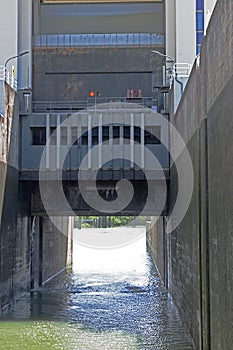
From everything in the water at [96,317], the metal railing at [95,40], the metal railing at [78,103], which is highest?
the metal railing at [95,40]

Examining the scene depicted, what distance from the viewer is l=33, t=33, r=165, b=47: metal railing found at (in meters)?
21.0

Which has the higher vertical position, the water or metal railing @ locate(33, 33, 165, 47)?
metal railing @ locate(33, 33, 165, 47)

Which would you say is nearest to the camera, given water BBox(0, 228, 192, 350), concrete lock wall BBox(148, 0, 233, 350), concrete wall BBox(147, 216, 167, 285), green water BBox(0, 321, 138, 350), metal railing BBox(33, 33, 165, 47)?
concrete lock wall BBox(148, 0, 233, 350)

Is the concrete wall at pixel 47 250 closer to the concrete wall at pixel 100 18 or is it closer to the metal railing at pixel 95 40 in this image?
the metal railing at pixel 95 40

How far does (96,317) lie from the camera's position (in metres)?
15.4

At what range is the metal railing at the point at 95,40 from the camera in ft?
68.7

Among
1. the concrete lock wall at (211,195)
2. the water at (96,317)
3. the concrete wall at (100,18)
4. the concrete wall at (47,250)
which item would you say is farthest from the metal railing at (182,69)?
the water at (96,317)

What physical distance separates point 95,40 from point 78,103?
244 centimetres

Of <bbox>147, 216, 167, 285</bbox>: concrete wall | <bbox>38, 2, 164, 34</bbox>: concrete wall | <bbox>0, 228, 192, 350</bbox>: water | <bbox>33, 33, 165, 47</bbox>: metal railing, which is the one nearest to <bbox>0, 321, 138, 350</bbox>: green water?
<bbox>0, 228, 192, 350</bbox>: water

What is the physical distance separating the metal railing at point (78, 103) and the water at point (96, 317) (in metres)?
6.05

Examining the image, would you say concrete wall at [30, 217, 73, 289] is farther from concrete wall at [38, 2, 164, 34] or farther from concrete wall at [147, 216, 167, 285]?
concrete wall at [38, 2, 164, 34]

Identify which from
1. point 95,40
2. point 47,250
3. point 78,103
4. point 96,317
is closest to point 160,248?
point 47,250

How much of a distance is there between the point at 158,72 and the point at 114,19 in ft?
14.8

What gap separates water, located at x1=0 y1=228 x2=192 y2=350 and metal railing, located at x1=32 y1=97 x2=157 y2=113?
605 centimetres
